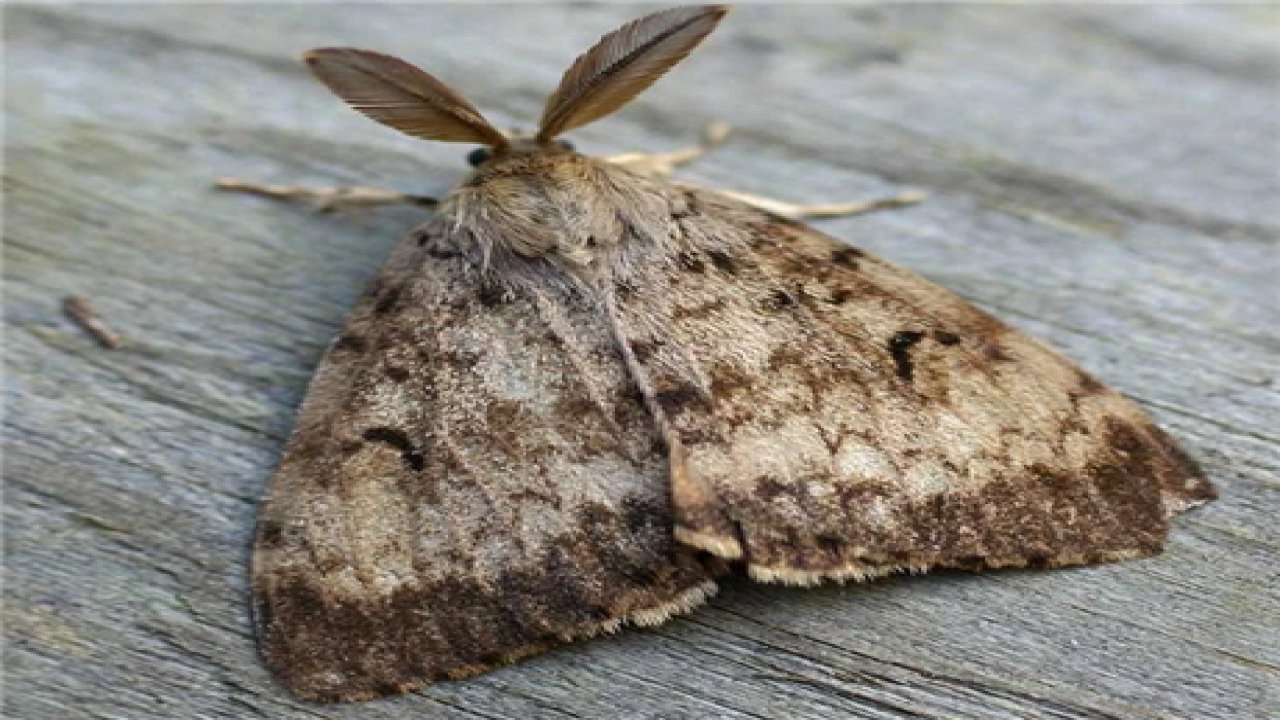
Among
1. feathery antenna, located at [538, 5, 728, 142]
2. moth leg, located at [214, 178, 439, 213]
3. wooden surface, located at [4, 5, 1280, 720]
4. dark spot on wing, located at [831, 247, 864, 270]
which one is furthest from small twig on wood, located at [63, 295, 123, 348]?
dark spot on wing, located at [831, 247, 864, 270]

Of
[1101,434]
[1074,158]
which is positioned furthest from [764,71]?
[1101,434]

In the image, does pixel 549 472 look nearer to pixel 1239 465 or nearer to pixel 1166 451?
pixel 1166 451

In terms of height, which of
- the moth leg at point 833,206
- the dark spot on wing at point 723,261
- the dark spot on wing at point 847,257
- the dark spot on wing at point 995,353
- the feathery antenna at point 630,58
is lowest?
the dark spot on wing at point 995,353

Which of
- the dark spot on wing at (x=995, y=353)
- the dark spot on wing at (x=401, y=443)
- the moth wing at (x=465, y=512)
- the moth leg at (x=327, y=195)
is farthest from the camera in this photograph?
the moth leg at (x=327, y=195)

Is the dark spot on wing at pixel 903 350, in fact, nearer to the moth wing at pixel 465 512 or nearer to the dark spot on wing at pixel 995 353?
the dark spot on wing at pixel 995 353

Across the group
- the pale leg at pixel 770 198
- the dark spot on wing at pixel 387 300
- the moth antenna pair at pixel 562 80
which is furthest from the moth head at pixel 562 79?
the pale leg at pixel 770 198

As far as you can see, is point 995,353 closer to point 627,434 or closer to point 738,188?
point 627,434
